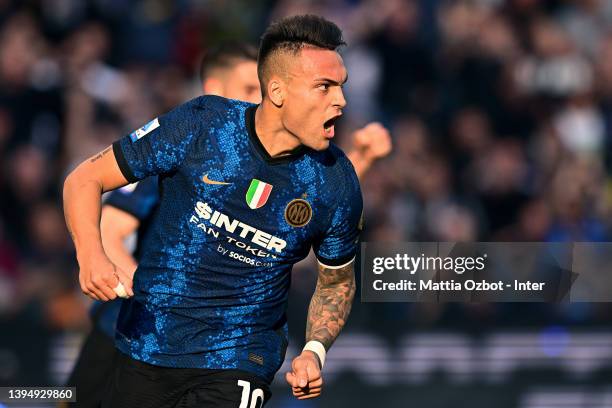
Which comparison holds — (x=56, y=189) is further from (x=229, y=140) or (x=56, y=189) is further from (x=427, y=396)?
(x=229, y=140)

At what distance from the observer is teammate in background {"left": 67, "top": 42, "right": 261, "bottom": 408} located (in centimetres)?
603

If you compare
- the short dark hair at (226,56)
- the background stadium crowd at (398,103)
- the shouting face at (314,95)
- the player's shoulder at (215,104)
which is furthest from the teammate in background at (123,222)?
the background stadium crowd at (398,103)

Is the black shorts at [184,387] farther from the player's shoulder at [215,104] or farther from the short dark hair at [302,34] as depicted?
the short dark hair at [302,34]

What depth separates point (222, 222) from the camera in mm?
5031

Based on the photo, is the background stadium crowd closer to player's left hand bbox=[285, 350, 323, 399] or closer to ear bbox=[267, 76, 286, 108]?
ear bbox=[267, 76, 286, 108]

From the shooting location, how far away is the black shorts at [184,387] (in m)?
5.01

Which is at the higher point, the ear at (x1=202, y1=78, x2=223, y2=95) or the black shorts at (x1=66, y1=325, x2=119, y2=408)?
the ear at (x1=202, y1=78, x2=223, y2=95)

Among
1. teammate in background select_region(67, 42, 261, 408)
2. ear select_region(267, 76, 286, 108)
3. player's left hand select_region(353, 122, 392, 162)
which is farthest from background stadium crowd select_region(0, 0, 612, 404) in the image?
A: ear select_region(267, 76, 286, 108)

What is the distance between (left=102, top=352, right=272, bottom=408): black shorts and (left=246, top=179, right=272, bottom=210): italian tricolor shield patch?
2.33 feet

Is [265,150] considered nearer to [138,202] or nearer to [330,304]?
[330,304]

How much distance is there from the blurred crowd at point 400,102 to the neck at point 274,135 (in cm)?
456

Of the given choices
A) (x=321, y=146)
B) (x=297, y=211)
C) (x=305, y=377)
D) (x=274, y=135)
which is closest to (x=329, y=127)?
(x=321, y=146)

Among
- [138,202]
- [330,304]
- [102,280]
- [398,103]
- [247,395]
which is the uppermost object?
[398,103]

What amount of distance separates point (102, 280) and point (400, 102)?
23.5 feet
